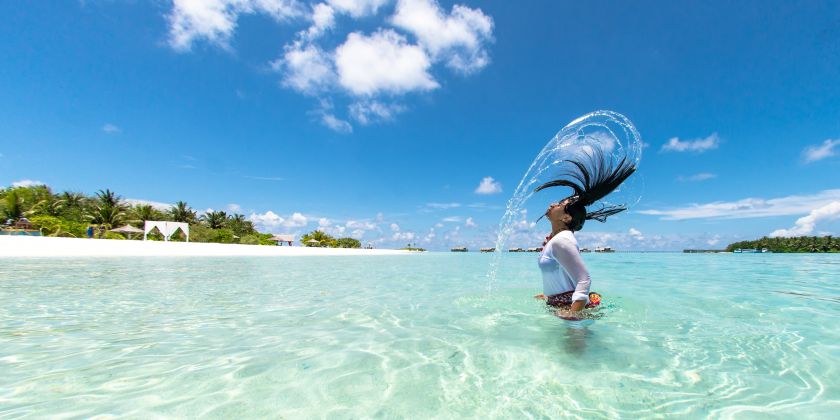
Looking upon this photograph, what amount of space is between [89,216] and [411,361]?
64.9m

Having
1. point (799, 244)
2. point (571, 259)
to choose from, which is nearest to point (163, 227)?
point (571, 259)

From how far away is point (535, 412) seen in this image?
2.77 metres

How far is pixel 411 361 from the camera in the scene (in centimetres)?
401

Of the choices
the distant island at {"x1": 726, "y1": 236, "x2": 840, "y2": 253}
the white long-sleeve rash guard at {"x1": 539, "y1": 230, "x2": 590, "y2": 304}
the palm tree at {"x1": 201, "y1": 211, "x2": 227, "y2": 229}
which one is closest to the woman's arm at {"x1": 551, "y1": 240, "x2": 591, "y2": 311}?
the white long-sleeve rash guard at {"x1": 539, "y1": 230, "x2": 590, "y2": 304}

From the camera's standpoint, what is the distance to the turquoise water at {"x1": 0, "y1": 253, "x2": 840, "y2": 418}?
2877mm

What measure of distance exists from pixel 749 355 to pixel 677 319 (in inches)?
83.0

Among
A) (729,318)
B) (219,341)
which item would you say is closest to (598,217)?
(729,318)

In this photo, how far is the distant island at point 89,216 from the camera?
1655 inches

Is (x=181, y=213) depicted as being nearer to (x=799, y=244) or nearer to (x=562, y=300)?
(x=562, y=300)

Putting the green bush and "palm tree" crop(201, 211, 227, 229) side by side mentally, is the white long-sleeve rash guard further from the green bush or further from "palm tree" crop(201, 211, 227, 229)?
"palm tree" crop(201, 211, 227, 229)

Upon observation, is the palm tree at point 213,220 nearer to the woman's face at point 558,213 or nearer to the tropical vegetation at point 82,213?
the tropical vegetation at point 82,213

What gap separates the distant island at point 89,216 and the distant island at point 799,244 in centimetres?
14642

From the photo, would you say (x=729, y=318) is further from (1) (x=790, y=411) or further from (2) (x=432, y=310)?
(2) (x=432, y=310)

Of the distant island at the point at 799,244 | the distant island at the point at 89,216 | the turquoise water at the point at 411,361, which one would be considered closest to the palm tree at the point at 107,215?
the distant island at the point at 89,216
